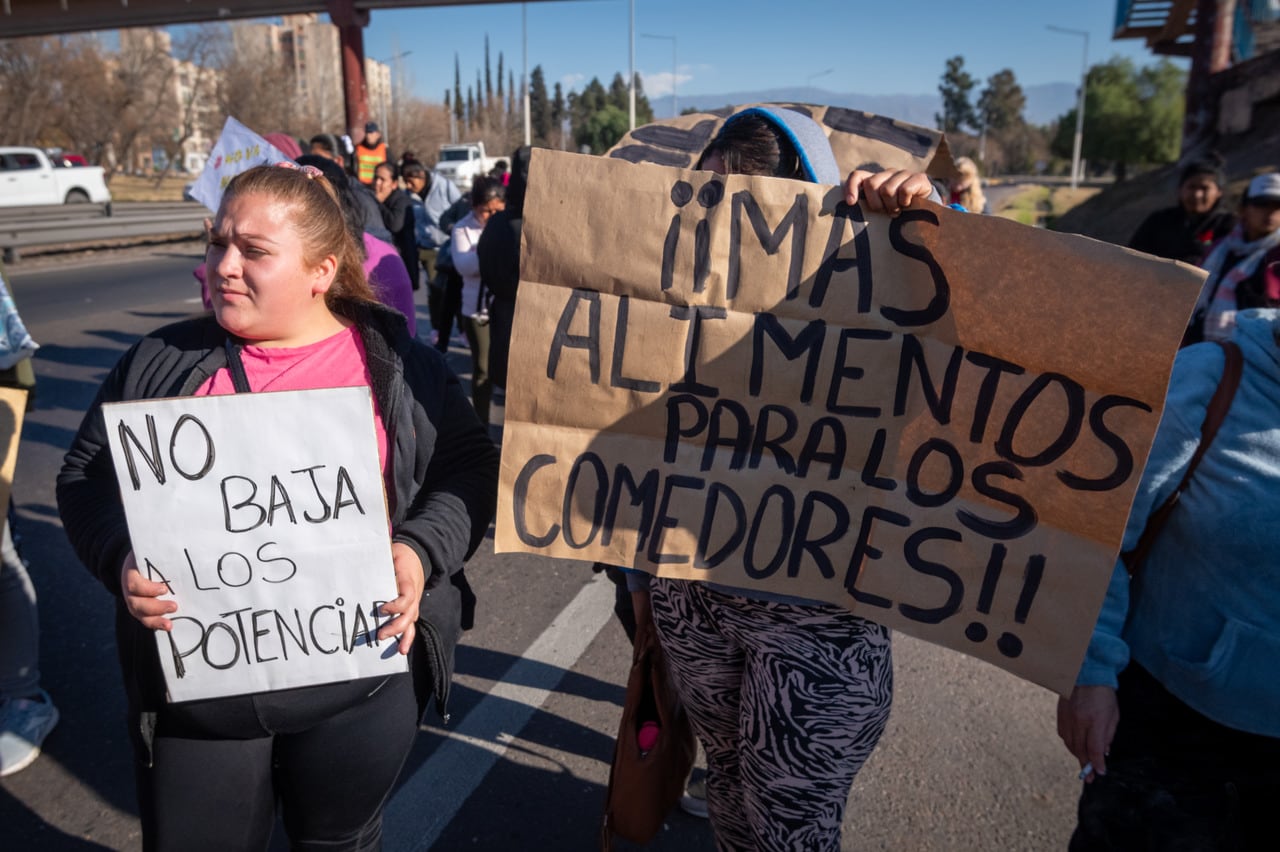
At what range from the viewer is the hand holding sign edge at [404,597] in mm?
1531

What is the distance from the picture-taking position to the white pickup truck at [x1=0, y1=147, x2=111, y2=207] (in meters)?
22.5

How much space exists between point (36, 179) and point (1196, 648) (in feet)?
92.6

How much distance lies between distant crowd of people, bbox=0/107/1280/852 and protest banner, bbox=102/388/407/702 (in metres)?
0.05

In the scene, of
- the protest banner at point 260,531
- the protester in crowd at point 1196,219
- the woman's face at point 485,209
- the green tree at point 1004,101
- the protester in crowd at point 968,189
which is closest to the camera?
the protest banner at point 260,531

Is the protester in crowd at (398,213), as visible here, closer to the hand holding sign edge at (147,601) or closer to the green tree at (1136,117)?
the hand holding sign edge at (147,601)

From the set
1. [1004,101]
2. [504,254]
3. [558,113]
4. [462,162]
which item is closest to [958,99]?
[1004,101]

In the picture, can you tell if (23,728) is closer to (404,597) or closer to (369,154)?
(404,597)

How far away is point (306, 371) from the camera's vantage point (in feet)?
5.37

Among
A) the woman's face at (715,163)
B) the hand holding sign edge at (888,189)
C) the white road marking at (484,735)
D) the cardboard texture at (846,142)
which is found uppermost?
the cardboard texture at (846,142)

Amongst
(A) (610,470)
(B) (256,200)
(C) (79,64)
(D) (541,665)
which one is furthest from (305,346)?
(C) (79,64)

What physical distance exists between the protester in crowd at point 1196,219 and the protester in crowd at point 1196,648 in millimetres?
4325

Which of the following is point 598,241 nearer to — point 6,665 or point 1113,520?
point 1113,520

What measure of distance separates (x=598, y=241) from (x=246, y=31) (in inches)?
2212

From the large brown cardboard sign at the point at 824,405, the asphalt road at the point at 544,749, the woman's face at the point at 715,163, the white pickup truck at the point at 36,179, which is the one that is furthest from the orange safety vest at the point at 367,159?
the white pickup truck at the point at 36,179
